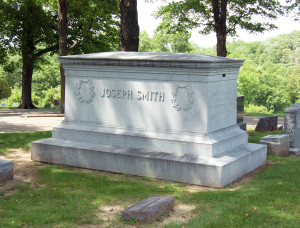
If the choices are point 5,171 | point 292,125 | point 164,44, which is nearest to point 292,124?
point 292,125

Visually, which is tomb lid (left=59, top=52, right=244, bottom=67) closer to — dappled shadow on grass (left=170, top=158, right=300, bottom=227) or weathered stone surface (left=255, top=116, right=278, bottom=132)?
dappled shadow on grass (left=170, top=158, right=300, bottom=227)

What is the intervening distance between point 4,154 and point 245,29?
14.0 m

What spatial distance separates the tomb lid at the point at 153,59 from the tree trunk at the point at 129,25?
3.16m

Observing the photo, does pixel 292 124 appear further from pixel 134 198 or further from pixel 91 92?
pixel 134 198

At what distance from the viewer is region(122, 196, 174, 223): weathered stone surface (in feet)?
16.9

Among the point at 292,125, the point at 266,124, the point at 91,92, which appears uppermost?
the point at 91,92

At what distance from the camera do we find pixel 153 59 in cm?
760

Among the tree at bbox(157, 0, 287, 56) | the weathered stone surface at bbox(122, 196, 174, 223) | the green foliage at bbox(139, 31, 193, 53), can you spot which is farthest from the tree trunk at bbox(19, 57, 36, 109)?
the green foliage at bbox(139, 31, 193, 53)

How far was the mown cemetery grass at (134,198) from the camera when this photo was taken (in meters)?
5.19

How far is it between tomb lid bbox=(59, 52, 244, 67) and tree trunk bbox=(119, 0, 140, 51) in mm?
3155

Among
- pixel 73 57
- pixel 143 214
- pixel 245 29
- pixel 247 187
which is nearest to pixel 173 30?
pixel 245 29

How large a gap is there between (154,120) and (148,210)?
296 centimetres

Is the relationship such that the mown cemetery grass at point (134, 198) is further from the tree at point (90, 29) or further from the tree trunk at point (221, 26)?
the tree at point (90, 29)

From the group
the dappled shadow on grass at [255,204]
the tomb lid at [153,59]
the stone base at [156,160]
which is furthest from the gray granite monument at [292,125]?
the dappled shadow on grass at [255,204]
